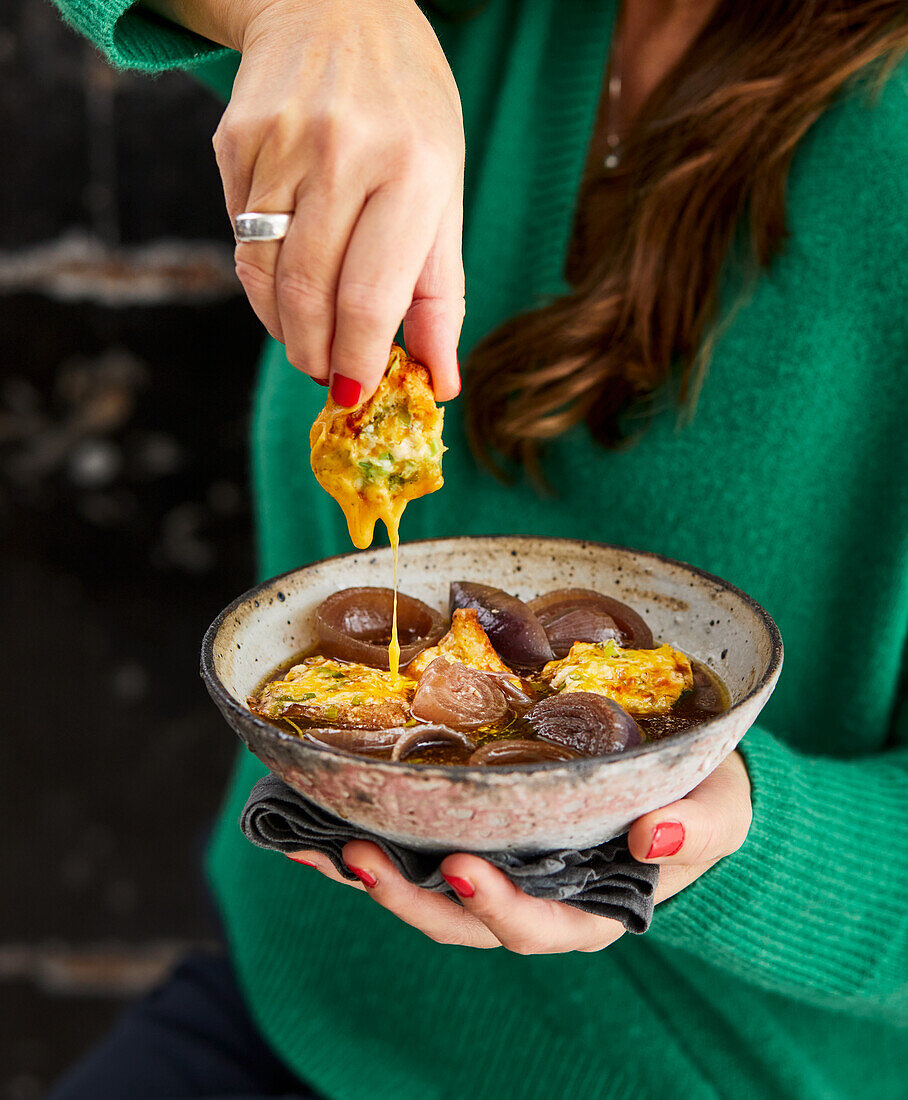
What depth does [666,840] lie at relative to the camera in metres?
1.00

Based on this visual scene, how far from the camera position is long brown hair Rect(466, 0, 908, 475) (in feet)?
5.13

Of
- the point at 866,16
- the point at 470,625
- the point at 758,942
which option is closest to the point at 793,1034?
the point at 758,942

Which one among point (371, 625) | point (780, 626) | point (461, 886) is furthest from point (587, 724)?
point (780, 626)

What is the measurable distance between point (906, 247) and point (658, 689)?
0.92 meters

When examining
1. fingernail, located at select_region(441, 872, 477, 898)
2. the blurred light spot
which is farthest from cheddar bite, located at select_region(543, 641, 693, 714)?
the blurred light spot

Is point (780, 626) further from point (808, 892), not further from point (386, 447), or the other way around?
point (386, 447)

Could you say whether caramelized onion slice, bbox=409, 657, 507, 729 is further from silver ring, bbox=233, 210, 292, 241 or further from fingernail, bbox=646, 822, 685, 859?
silver ring, bbox=233, 210, 292, 241

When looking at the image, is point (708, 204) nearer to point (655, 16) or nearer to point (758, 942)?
point (655, 16)

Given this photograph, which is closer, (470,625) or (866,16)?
(470,625)


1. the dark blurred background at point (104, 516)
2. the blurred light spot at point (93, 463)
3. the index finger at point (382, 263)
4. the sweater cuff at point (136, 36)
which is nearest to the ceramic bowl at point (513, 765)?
the index finger at point (382, 263)

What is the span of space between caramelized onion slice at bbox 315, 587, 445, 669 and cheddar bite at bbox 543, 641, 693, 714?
0.58 feet

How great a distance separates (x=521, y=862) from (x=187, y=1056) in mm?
1338

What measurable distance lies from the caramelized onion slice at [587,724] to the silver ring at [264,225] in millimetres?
570

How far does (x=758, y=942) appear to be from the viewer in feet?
4.56
